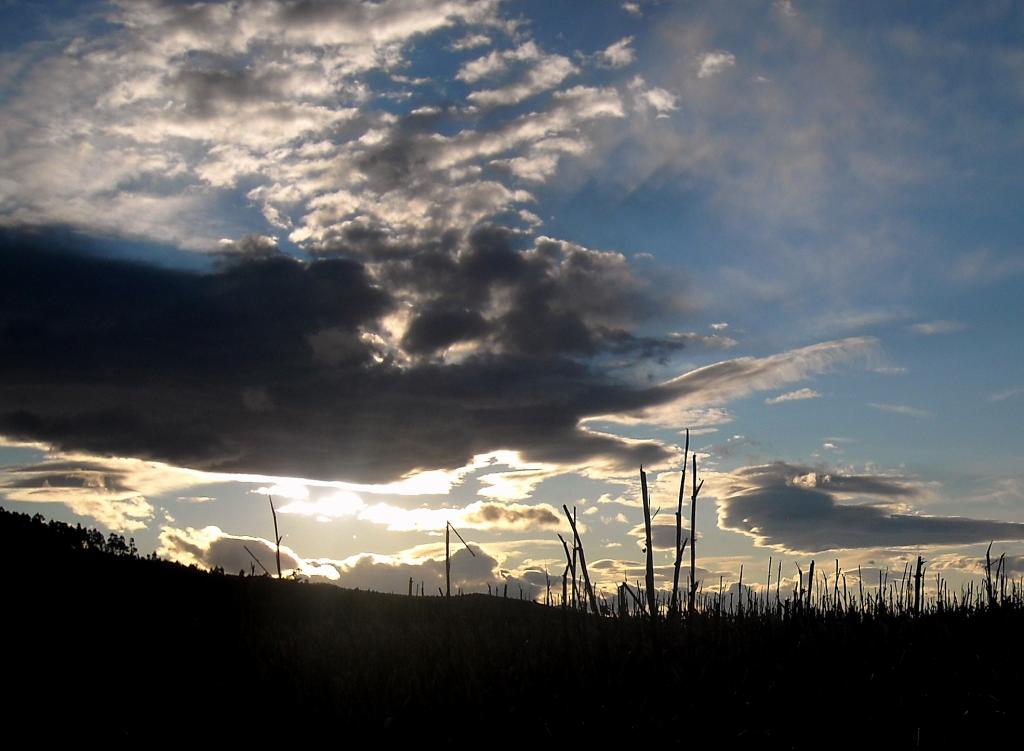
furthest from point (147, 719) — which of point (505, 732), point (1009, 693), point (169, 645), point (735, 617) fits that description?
point (1009, 693)

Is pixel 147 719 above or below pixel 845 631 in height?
below

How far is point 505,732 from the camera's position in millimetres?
8867

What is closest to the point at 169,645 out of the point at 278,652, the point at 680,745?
the point at 278,652

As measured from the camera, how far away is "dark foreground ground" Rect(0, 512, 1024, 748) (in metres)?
8.38

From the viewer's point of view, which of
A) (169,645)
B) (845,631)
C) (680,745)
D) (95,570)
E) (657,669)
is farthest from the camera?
(95,570)

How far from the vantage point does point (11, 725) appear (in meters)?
11.9

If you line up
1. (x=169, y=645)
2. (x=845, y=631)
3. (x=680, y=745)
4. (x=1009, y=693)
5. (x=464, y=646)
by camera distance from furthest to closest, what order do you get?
(x=169, y=645) < (x=464, y=646) < (x=845, y=631) < (x=1009, y=693) < (x=680, y=745)

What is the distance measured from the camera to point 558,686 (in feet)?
32.7

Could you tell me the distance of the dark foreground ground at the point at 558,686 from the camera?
8.38 metres

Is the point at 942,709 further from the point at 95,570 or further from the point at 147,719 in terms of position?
the point at 95,570

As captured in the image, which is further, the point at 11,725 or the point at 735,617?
the point at 735,617

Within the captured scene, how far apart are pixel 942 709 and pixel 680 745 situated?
8.64 ft

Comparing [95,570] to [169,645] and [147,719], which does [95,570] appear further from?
[147,719]

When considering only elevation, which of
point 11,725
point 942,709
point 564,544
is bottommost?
point 11,725
